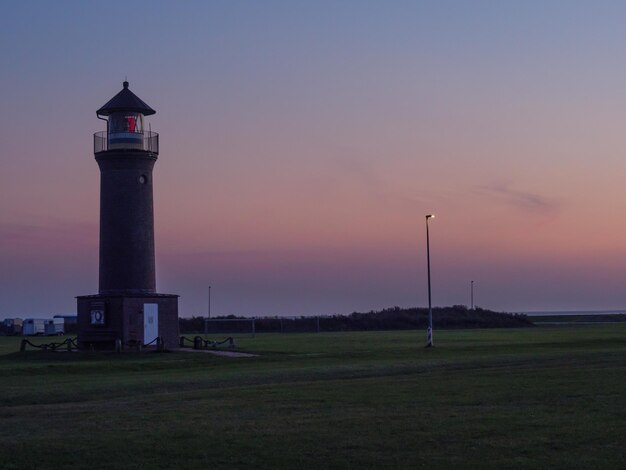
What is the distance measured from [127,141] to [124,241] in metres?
5.14

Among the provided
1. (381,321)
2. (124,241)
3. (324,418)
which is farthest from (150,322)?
(381,321)

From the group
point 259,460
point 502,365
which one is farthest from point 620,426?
point 502,365

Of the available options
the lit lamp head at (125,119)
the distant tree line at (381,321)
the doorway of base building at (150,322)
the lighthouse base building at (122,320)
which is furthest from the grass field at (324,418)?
the distant tree line at (381,321)

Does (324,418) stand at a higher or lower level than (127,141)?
lower

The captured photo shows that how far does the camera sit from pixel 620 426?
54.7ft

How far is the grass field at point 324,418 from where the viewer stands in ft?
46.9

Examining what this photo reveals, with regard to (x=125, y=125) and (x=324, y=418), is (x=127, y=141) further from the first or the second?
(x=324, y=418)

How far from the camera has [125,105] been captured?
154 ft

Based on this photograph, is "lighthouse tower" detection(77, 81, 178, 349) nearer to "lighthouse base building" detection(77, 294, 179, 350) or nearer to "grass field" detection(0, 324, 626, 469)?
"lighthouse base building" detection(77, 294, 179, 350)

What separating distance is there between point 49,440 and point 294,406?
20.7ft

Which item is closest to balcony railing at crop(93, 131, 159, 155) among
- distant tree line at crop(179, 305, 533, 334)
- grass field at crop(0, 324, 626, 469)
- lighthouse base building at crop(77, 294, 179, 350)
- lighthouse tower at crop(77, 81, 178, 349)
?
lighthouse tower at crop(77, 81, 178, 349)

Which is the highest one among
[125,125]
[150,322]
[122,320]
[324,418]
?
[125,125]

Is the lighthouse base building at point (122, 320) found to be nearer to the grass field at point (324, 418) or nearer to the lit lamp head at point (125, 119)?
the lit lamp head at point (125, 119)

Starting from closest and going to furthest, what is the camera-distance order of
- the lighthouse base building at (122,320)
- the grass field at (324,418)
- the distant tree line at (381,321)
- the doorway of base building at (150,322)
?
the grass field at (324,418), the lighthouse base building at (122,320), the doorway of base building at (150,322), the distant tree line at (381,321)
